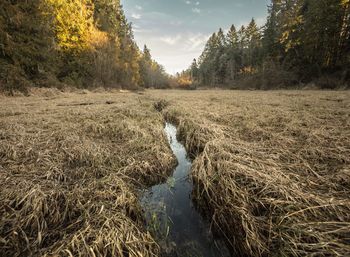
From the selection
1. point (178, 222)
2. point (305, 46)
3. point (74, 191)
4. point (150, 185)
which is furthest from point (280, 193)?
point (305, 46)

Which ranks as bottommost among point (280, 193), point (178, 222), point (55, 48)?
point (178, 222)

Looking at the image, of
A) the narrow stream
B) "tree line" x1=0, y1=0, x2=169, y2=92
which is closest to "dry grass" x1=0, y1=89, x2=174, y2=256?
the narrow stream

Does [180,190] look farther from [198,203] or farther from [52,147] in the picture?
[52,147]

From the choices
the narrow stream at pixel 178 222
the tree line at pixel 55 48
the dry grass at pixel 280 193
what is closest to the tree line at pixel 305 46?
the dry grass at pixel 280 193

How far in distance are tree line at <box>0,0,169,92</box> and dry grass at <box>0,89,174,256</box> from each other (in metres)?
9.47

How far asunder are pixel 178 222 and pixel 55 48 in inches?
692

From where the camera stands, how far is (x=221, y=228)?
187 centimetres

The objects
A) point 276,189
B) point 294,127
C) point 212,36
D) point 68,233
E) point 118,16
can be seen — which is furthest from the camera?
point 212,36

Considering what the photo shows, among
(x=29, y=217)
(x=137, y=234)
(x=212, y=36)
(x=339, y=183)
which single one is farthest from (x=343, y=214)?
(x=212, y=36)

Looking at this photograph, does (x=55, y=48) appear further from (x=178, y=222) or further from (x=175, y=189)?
(x=178, y=222)

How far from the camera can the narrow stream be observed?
1720mm

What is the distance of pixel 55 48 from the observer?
47.2 ft

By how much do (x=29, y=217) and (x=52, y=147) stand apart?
178 cm

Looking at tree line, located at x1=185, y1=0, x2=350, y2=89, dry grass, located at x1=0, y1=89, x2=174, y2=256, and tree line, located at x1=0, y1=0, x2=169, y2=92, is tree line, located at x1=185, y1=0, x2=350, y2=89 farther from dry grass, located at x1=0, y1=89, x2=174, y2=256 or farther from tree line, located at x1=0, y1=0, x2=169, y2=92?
tree line, located at x1=0, y1=0, x2=169, y2=92
